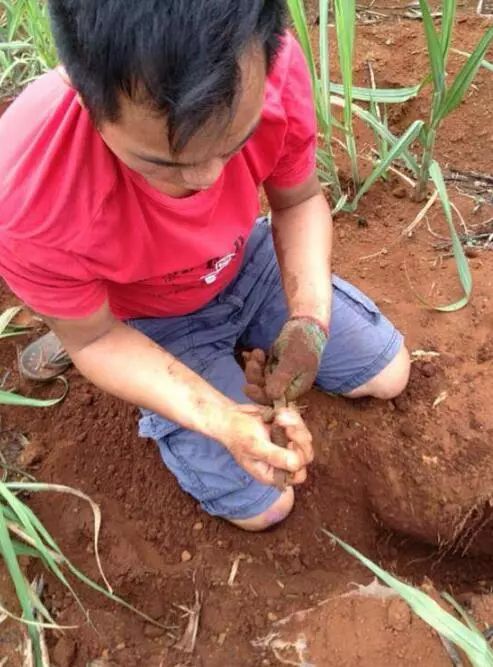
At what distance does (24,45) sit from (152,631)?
4.16 feet

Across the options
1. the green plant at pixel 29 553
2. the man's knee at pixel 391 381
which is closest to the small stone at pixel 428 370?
the man's knee at pixel 391 381

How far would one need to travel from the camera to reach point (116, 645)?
1205 millimetres

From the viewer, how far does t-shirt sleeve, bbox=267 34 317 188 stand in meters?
1.14

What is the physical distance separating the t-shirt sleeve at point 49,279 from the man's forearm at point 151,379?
8 centimetres

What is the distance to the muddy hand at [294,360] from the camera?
1.07 metres

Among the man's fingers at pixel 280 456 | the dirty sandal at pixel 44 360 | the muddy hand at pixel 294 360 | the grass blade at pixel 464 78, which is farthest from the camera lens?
the dirty sandal at pixel 44 360

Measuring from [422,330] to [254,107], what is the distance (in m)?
0.86

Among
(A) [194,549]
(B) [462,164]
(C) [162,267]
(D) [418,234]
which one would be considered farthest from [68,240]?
(B) [462,164]

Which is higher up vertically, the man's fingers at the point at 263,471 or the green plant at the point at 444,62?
the green plant at the point at 444,62

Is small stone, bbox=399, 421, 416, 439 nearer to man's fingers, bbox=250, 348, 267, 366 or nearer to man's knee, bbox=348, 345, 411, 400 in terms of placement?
man's knee, bbox=348, 345, 411, 400

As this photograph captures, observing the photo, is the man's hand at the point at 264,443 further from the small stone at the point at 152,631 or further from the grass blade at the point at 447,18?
the grass blade at the point at 447,18

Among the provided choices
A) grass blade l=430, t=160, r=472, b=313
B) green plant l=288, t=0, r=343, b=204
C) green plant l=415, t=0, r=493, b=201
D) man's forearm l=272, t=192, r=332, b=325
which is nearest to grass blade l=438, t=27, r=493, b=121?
green plant l=415, t=0, r=493, b=201

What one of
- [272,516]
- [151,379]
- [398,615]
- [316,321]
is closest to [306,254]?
[316,321]

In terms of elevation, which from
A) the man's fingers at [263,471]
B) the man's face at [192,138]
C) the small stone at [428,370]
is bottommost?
the small stone at [428,370]
